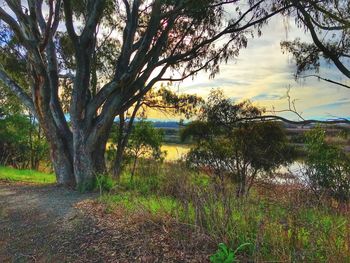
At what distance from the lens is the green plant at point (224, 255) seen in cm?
411

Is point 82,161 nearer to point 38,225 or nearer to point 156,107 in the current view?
point 38,225

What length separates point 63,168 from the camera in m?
11.1

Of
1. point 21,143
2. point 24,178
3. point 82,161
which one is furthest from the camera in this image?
point 21,143

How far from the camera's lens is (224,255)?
4.23 meters

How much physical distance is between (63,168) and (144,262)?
681 centimetres

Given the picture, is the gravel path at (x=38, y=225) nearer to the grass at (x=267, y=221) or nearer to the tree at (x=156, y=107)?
the grass at (x=267, y=221)

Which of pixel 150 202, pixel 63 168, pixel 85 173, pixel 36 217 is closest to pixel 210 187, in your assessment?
pixel 150 202

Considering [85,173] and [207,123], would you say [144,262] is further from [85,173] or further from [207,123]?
[207,123]

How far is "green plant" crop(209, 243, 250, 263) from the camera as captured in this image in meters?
4.11

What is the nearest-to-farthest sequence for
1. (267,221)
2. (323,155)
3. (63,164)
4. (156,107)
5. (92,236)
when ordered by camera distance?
1. (267,221)
2. (92,236)
3. (63,164)
4. (323,155)
5. (156,107)

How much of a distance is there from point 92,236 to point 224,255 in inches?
82.8

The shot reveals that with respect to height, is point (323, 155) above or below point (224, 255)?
A: above

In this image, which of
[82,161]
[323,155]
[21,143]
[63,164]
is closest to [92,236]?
[82,161]


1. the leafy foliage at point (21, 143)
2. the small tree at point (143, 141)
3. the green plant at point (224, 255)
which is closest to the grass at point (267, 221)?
the green plant at point (224, 255)
